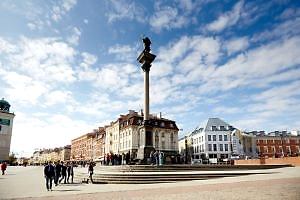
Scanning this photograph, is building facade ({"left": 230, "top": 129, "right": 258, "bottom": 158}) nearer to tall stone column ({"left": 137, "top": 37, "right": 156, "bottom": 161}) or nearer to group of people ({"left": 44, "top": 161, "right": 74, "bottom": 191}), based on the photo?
tall stone column ({"left": 137, "top": 37, "right": 156, "bottom": 161})

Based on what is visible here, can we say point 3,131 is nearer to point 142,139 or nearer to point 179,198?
point 142,139

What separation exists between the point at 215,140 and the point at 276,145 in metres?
18.6

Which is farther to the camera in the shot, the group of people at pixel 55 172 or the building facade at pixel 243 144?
the building facade at pixel 243 144

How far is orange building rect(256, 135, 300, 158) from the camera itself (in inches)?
3034

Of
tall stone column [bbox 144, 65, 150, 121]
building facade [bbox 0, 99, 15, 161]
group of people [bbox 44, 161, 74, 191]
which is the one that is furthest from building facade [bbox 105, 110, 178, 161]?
group of people [bbox 44, 161, 74, 191]

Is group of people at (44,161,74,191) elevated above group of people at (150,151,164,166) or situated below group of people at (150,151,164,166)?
below

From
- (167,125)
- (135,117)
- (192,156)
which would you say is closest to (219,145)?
(192,156)

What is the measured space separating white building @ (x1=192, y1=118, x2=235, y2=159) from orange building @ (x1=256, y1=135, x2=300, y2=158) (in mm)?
9765

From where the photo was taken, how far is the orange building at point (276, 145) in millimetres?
77062

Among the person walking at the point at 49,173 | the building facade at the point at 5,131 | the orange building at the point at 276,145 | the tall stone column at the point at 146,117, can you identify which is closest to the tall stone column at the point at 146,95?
the tall stone column at the point at 146,117

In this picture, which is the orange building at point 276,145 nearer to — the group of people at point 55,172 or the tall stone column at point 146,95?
the tall stone column at point 146,95

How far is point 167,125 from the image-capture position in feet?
230

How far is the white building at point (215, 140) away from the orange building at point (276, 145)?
9.77m

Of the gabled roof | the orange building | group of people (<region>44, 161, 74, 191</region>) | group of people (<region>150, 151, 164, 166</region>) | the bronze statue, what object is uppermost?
the bronze statue
